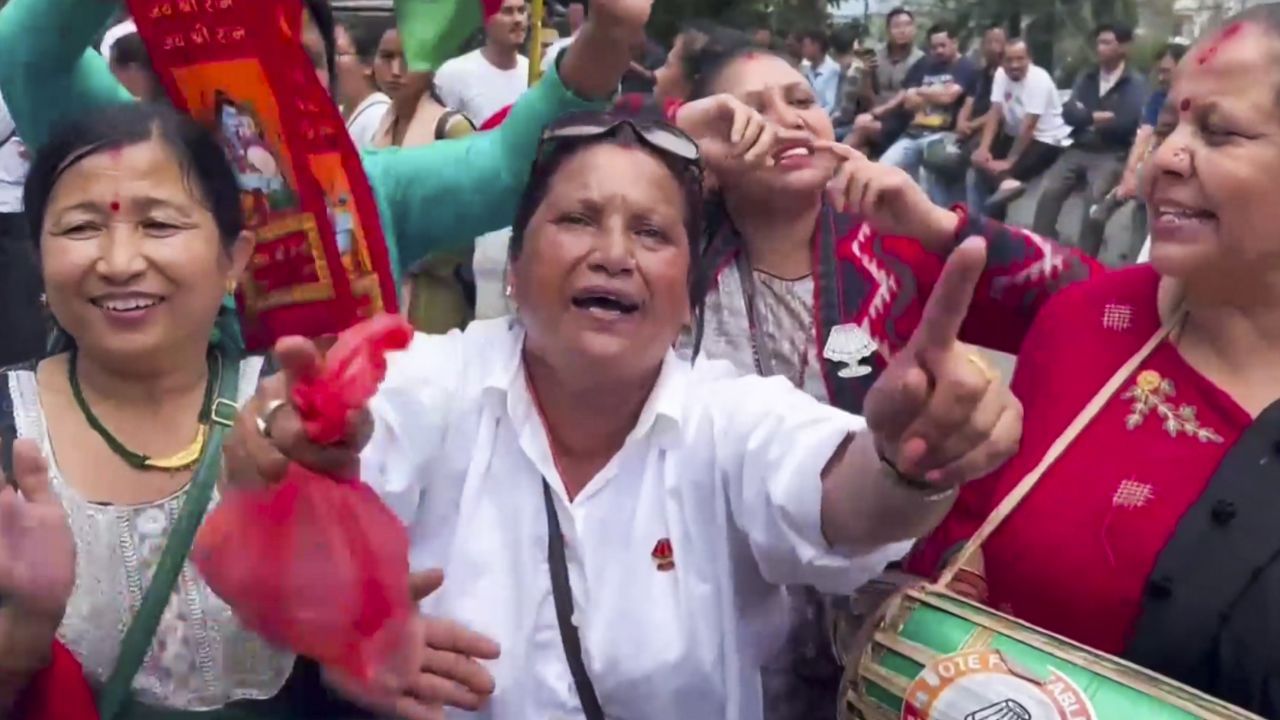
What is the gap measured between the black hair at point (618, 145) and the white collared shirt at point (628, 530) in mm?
202

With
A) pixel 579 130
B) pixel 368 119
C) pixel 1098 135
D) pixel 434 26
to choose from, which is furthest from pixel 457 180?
pixel 1098 135

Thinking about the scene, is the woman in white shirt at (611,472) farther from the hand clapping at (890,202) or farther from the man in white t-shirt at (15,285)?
the man in white t-shirt at (15,285)

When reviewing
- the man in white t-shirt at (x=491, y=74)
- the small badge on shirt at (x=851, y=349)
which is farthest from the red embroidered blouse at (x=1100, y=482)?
the man in white t-shirt at (x=491, y=74)

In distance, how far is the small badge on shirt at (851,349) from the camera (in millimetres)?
2412

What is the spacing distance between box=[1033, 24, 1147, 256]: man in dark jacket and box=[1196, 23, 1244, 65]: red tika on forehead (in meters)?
7.48

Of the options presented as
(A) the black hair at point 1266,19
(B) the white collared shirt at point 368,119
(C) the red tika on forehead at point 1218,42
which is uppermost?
(A) the black hair at point 1266,19

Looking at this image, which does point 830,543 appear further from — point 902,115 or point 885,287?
point 902,115

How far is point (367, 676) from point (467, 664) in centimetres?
A: 17

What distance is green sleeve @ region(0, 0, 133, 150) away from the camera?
2.12 meters

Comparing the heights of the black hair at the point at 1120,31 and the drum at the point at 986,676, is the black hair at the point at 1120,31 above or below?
below

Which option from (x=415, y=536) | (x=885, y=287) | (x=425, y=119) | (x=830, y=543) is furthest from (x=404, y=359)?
(x=425, y=119)

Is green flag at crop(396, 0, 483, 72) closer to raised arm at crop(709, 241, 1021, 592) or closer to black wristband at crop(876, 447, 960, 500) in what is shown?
raised arm at crop(709, 241, 1021, 592)

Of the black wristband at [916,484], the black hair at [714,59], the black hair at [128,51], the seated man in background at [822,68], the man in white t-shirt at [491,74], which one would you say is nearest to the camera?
the black wristband at [916,484]

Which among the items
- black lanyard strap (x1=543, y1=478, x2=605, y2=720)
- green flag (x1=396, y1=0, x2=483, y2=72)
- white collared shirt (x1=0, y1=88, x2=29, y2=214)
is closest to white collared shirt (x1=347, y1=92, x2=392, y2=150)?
white collared shirt (x1=0, y1=88, x2=29, y2=214)
